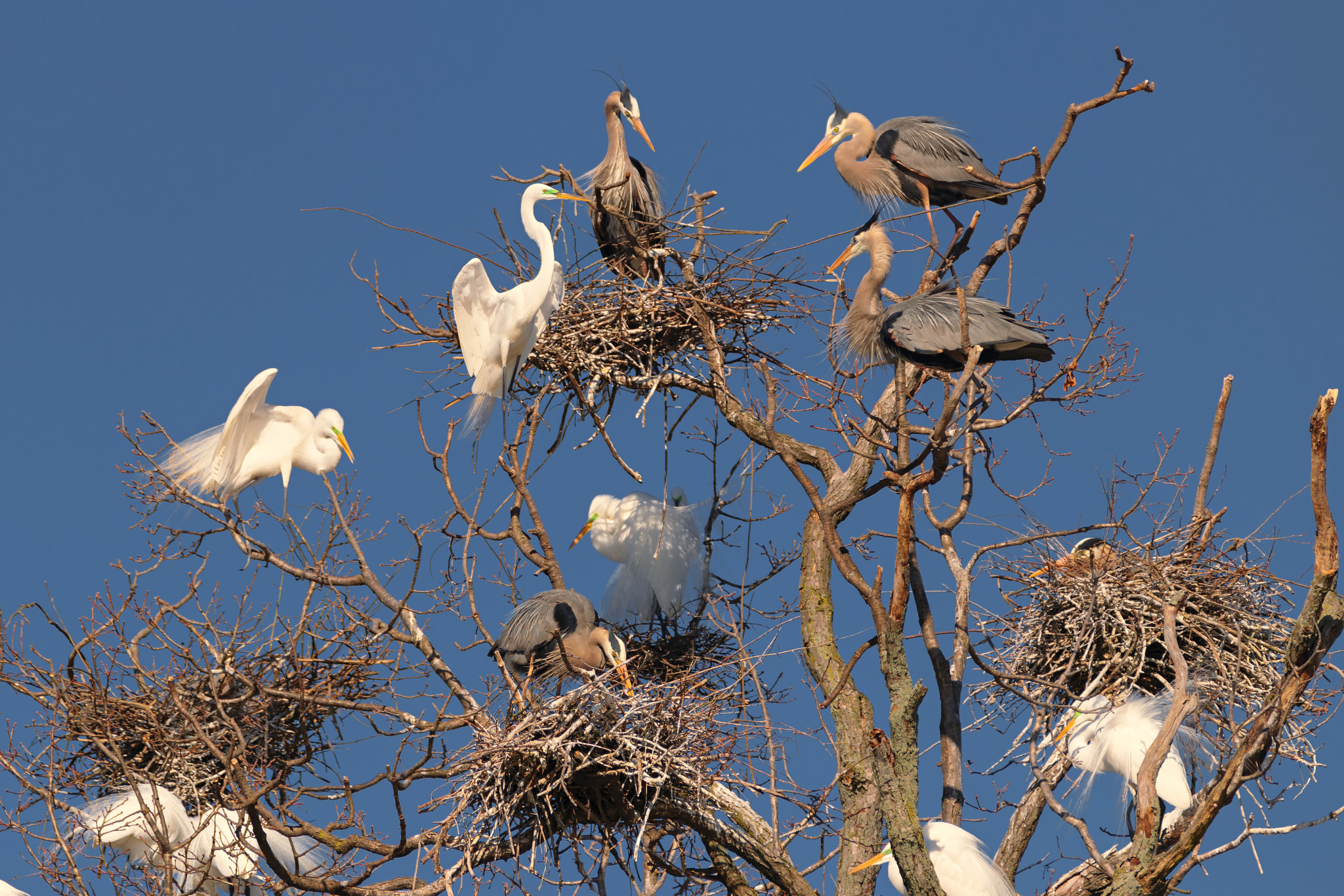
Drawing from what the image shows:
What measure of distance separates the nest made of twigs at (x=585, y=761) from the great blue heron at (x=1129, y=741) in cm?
262

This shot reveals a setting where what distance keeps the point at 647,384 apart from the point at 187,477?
263cm

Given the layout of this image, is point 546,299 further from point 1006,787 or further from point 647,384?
point 1006,787

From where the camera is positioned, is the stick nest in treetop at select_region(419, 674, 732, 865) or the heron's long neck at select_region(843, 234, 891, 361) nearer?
the stick nest in treetop at select_region(419, 674, 732, 865)

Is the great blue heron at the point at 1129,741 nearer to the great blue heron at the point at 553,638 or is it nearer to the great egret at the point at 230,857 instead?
the great blue heron at the point at 553,638

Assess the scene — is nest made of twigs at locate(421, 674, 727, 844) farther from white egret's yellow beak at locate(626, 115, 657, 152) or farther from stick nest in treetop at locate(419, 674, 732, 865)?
white egret's yellow beak at locate(626, 115, 657, 152)

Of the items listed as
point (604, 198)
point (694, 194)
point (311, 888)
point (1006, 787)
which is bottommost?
point (311, 888)

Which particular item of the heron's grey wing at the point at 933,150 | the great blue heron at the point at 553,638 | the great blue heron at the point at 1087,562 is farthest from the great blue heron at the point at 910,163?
the great blue heron at the point at 553,638

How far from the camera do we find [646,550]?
28.3 feet

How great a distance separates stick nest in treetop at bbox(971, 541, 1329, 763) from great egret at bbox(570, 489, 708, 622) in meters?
1.82

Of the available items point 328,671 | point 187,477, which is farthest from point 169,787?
point 187,477

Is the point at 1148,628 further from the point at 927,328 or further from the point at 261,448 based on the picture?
the point at 261,448

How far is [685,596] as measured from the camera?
28.0 feet

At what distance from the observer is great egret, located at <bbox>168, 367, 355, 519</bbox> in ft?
26.0

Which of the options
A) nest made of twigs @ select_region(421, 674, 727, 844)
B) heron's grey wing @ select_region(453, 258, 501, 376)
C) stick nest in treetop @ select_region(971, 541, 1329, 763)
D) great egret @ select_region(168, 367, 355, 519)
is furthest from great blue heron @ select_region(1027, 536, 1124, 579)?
great egret @ select_region(168, 367, 355, 519)
